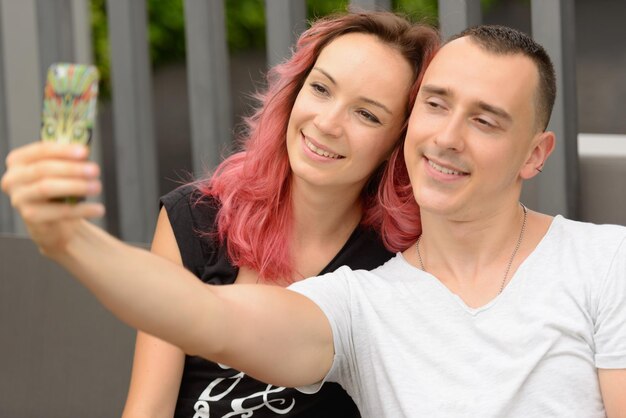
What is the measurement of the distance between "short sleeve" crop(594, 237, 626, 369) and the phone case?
3.35 ft

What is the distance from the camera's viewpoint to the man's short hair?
7.36 ft

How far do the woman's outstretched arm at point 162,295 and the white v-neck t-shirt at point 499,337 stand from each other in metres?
0.10

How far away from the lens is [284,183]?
2645 mm

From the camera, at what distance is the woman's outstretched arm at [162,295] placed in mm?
1549

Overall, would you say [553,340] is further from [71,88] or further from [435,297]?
[71,88]

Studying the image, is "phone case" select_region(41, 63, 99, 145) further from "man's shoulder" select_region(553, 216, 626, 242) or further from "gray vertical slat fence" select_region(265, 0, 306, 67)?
"gray vertical slat fence" select_region(265, 0, 306, 67)

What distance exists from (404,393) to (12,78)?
1.98 meters

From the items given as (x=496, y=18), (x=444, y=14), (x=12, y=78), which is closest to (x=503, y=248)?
(x=444, y=14)

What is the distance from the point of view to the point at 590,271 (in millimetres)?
2188

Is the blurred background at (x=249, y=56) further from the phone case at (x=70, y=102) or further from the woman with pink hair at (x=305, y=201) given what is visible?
the phone case at (x=70, y=102)

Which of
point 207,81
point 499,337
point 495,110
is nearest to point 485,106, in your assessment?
point 495,110

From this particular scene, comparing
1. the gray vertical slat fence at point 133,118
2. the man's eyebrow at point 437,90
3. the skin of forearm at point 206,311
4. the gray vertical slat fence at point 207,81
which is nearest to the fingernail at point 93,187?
the skin of forearm at point 206,311

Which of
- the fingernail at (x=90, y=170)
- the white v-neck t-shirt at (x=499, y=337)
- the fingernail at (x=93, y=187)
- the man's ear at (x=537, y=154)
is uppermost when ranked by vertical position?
the fingernail at (x=90, y=170)

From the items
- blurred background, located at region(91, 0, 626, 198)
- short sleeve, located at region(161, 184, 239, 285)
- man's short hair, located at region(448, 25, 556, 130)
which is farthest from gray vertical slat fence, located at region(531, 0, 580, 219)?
blurred background, located at region(91, 0, 626, 198)
